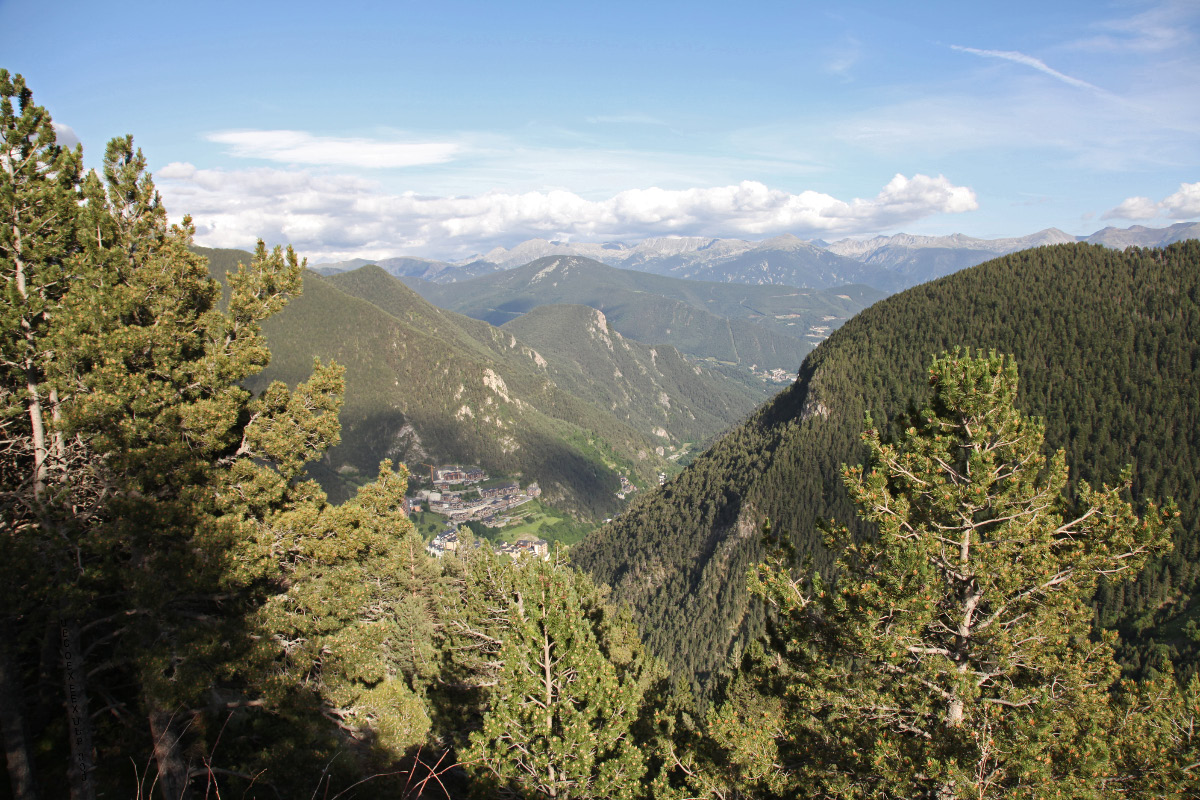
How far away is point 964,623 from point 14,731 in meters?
21.1

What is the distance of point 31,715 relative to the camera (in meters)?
15.2

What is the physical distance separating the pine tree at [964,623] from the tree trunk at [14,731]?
15.7 metres

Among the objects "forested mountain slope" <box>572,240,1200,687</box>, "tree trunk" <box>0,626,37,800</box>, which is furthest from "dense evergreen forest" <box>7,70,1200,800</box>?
"forested mountain slope" <box>572,240,1200,687</box>

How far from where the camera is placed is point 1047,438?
164000mm

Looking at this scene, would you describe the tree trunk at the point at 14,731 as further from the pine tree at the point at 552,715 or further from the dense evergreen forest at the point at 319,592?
the pine tree at the point at 552,715

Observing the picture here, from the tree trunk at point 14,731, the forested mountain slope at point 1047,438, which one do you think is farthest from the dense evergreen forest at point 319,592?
the forested mountain slope at point 1047,438

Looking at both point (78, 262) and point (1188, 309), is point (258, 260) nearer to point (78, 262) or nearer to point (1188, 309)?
point (78, 262)

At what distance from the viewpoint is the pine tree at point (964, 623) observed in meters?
12.2

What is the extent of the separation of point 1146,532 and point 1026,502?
2185mm

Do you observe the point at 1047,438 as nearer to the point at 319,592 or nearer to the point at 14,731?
the point at 319,592

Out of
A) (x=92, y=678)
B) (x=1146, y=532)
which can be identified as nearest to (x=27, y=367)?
(x=92, y=678)

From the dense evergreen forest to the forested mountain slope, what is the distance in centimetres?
11025

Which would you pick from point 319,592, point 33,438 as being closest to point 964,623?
point 319,592

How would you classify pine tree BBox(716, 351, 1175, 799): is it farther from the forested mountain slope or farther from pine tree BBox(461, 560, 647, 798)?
the forested mountain slope
